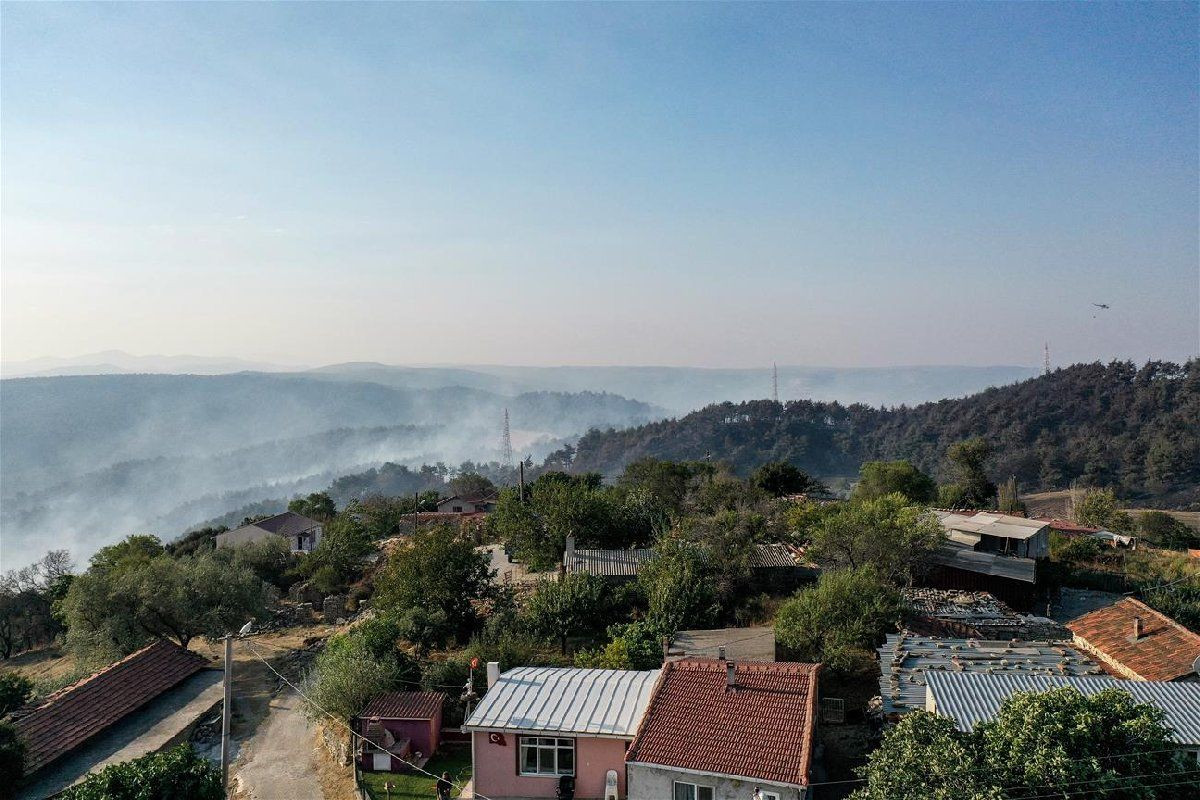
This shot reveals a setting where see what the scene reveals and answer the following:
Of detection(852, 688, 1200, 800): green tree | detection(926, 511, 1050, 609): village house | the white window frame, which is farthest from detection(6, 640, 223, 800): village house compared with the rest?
detection(926, 511, 1050, 609): village house

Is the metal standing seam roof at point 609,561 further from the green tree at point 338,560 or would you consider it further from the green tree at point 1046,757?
the green tree at point 1046,757

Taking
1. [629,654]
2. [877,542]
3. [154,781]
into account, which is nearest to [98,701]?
[154,781]

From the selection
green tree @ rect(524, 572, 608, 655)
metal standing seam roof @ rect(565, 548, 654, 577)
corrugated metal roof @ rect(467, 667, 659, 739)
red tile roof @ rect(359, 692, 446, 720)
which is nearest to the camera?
corrugated metal roof @ rect(467, 667, 659, 739)

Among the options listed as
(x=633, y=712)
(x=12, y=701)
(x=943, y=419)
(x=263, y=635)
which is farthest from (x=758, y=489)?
(x=943, y=419)

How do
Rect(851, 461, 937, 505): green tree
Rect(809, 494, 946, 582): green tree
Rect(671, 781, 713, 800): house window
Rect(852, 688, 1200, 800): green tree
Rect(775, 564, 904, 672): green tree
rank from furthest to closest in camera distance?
Rect(851, 461, 937, 505): green tree < Rect(809, 494, 946, 582): green tree < Rect(775, 564, 904, 672): green tree < Rect(671, 781, 713, 800): house window < Rect(852, 688, 1200, 800): green tree

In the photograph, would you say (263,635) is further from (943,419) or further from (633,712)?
(943,419)

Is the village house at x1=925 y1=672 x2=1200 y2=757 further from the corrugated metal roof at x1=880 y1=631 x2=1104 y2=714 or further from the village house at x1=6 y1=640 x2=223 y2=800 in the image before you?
the village house at x1=6 y1=640 x2=223 y2=800
